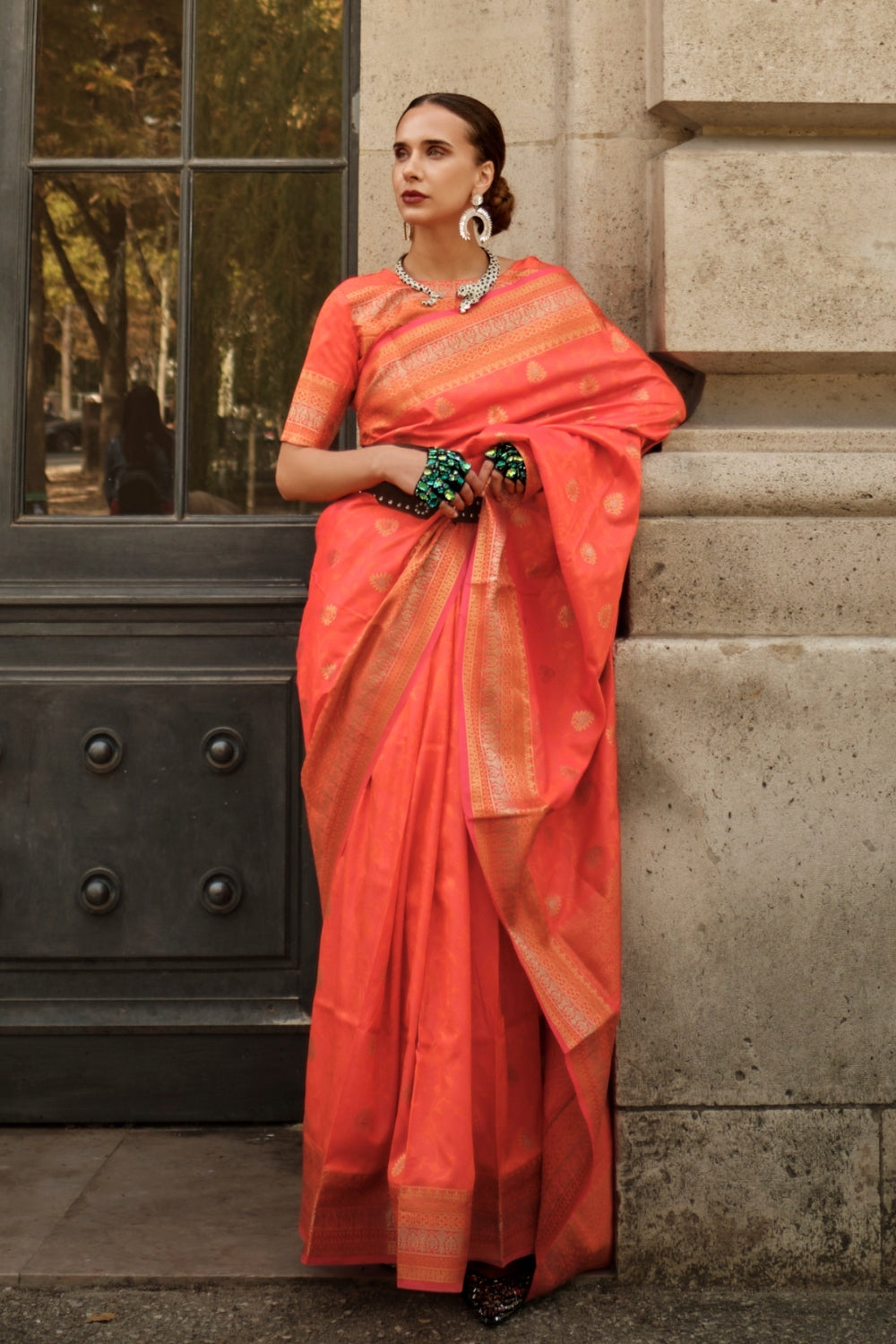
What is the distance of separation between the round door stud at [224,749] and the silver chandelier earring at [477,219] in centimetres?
134

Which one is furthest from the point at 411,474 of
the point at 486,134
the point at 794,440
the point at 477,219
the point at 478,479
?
the point at 794,440

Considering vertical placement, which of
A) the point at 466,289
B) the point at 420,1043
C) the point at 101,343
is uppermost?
the point at 101,343

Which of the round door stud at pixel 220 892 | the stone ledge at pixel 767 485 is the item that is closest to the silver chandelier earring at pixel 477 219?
the stone ledge at pixel 767 485

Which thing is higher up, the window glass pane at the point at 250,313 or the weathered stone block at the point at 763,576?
the window glass pane at the point at 250,313

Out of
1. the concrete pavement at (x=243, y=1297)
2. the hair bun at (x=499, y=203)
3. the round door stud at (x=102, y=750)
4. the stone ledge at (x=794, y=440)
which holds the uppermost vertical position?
the hair bun at (x=499, y=203)

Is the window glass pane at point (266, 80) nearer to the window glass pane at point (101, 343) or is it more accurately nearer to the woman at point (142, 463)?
the window glass pane at point (101, 343)

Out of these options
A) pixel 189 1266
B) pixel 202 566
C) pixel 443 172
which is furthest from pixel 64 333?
pixel 189 1266

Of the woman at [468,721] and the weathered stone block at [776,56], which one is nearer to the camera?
the woman at [468,721]

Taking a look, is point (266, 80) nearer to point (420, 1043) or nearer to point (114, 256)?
point (114, 256)

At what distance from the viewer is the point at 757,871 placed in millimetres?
2590

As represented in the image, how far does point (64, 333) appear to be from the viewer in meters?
3.34

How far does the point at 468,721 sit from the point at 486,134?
1.12 metres

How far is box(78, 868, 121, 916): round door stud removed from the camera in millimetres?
3254

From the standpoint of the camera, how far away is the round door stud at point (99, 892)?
3.25 m
